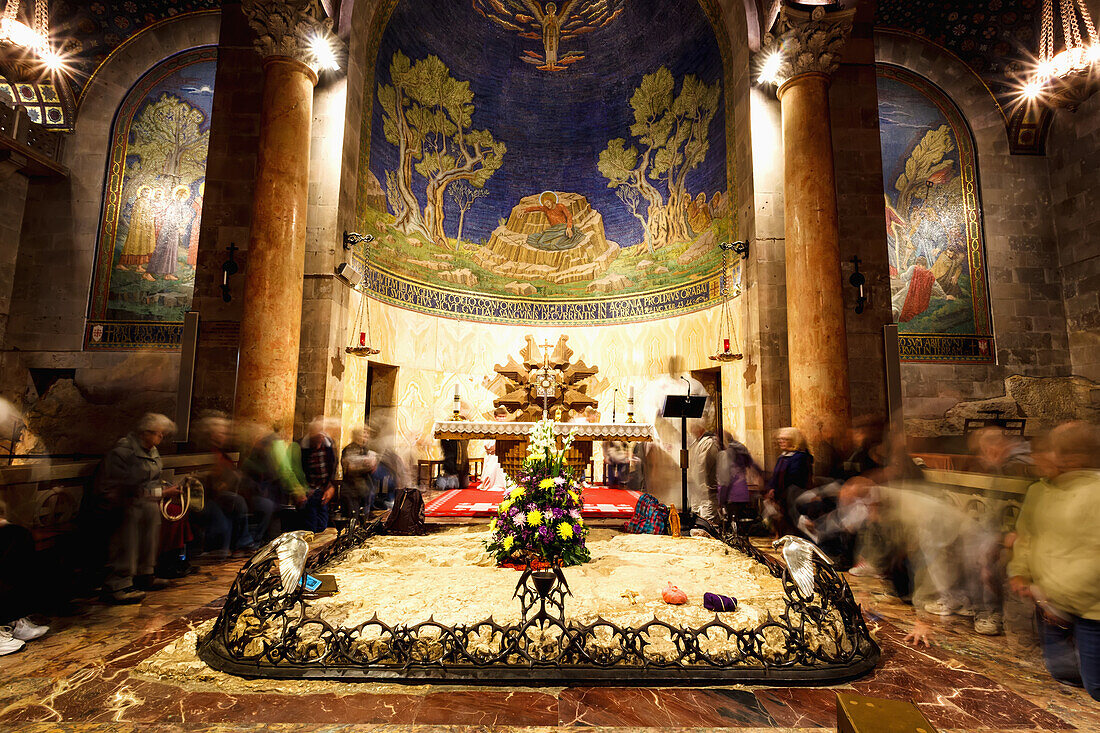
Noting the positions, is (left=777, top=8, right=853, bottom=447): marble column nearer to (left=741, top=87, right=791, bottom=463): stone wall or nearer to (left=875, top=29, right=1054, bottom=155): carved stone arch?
(left=741, top=87, right=791, bottom=463): stone wall

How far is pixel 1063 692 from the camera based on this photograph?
287 cm

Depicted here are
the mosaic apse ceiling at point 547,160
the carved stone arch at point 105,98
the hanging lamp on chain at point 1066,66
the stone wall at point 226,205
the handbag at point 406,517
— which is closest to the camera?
the handbag at point 406,517

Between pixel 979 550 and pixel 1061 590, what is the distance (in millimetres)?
1079

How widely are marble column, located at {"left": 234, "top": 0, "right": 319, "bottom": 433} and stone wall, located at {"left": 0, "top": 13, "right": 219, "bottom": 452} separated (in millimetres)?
5428

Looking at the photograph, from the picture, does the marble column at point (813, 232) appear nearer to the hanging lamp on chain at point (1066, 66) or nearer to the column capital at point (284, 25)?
the hanging lamp on chain at point (1066, 66)

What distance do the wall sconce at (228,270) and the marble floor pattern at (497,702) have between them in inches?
201

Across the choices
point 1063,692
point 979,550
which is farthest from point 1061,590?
point 979,550

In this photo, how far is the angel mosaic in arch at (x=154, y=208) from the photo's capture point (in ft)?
35.9

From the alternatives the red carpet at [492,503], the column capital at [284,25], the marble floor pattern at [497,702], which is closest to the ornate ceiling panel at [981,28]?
the column capital at [284,25]

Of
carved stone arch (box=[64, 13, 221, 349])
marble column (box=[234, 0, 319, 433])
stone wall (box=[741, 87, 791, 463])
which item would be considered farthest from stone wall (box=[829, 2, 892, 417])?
carved stone arch (box=[64, 13, 221, 349])

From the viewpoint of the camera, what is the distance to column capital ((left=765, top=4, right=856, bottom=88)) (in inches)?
283

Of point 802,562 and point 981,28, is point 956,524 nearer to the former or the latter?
point 802,562

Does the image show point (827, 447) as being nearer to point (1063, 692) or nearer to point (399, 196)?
point (1063, 692)

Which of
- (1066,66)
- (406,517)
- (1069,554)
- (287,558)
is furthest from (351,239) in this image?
(1066,66)
